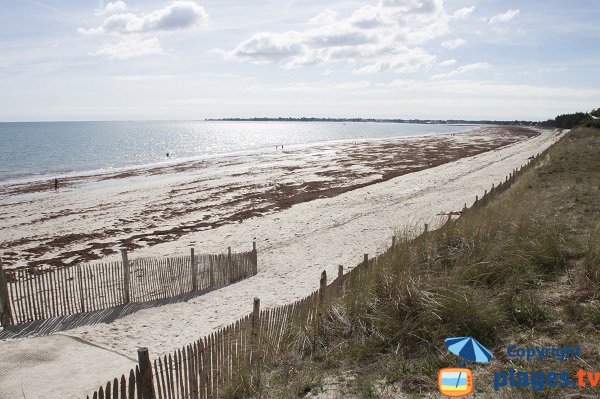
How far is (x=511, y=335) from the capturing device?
180 inches

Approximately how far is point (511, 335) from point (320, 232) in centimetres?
1442

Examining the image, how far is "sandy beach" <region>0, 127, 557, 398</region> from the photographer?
9.30 m

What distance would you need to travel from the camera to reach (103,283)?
33.9 feet

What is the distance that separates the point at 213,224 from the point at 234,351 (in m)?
Answer: 16.5

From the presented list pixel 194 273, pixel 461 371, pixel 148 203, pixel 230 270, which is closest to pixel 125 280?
pixel 194 273

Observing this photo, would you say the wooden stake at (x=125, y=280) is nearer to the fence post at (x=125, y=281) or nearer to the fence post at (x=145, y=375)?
the fence post at (x=125, y=281)

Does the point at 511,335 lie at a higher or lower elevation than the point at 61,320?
higher

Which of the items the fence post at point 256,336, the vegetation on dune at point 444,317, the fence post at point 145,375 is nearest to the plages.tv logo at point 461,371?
the vegetation on dune at point 444,317

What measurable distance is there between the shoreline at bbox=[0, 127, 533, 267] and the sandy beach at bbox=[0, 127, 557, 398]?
79mm

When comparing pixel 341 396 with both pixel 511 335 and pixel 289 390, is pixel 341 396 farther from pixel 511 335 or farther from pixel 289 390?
pixel 511 335

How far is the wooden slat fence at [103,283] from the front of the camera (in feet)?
30.1

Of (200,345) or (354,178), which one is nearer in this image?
(200,345)

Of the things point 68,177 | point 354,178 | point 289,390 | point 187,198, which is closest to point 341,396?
point 289,390

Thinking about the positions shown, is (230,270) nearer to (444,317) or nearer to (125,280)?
(125,280)
